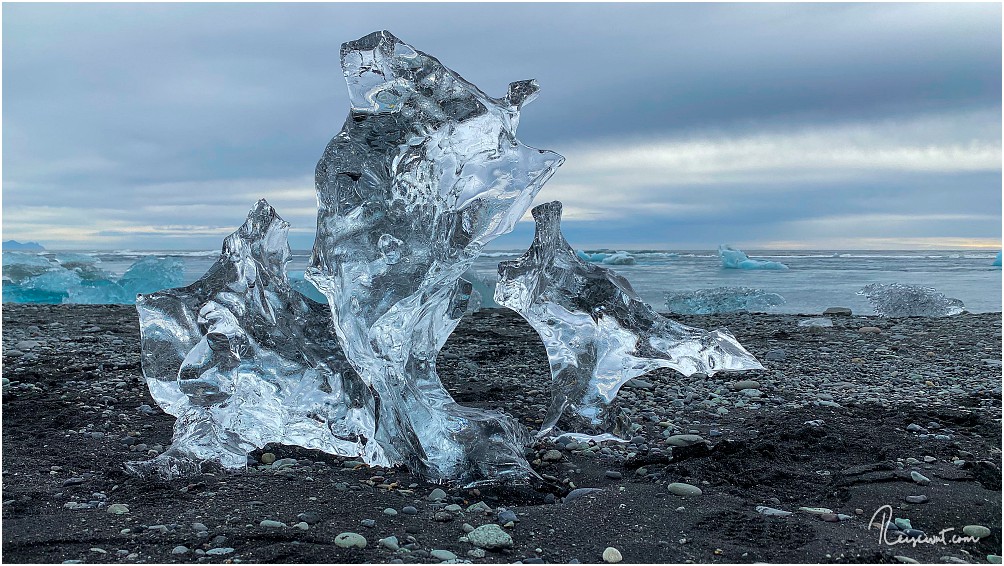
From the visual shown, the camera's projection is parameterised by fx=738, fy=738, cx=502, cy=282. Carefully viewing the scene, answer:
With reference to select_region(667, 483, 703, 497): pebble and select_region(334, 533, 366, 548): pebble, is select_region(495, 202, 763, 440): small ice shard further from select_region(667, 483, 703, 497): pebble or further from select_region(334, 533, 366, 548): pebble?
select_region(334, 533, 366, 548): pebble

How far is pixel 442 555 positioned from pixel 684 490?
4.20 feet

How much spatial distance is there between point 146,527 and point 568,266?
8.44 feet

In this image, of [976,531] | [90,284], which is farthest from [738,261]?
[976,531]

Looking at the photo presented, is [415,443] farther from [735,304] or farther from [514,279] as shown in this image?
[735,304]

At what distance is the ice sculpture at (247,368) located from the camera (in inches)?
154

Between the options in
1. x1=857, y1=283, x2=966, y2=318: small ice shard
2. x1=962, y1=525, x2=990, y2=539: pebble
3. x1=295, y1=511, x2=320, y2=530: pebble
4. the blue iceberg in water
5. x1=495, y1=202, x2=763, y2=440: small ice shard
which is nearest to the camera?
Answer: x1=962, y1=525, x2=990, y2=539: pebble

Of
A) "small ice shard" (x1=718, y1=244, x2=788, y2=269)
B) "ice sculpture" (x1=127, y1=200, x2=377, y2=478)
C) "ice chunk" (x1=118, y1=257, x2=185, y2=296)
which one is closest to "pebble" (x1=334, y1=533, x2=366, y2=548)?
"ice sculpture" (x1=127, y1=200, x2=377, y2=478)

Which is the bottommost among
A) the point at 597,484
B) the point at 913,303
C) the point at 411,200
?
the point at 597,484

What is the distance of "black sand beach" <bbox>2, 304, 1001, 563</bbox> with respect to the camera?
2797 millimetres

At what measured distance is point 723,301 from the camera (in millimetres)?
14672

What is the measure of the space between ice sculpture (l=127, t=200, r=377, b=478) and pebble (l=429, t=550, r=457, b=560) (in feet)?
3.99

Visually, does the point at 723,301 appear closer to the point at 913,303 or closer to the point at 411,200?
the point at 913,303

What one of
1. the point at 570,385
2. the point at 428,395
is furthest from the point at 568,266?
the point at 428,395

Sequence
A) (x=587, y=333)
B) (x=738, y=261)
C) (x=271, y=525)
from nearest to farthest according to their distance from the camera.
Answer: (x=271, y=525) < (x=587, y=333) < (x=738, y=261)
